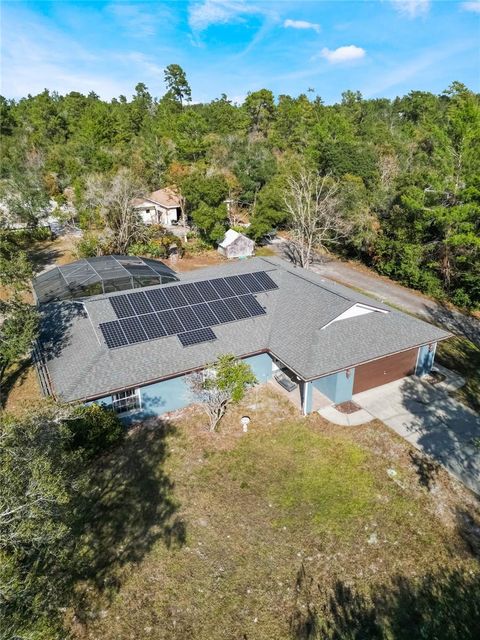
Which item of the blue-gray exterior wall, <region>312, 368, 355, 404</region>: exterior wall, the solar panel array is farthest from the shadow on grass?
the solar panel array

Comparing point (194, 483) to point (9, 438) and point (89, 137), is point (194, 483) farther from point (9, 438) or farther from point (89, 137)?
point (89, 137)

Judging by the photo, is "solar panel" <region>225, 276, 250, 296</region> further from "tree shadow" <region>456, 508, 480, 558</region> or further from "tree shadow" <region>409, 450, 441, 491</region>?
"tree shadow" <region>456, 508, 480, 558</region>

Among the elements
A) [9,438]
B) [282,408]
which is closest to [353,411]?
[282,408]

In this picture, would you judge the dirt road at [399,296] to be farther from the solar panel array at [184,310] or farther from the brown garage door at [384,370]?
the solar panel array at [184,310]

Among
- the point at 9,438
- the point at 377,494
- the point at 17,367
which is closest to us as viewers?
the point at 9,438

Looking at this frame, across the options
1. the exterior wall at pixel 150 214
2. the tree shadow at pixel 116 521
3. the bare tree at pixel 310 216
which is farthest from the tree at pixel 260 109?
the tree shadow at pixel 116 521
